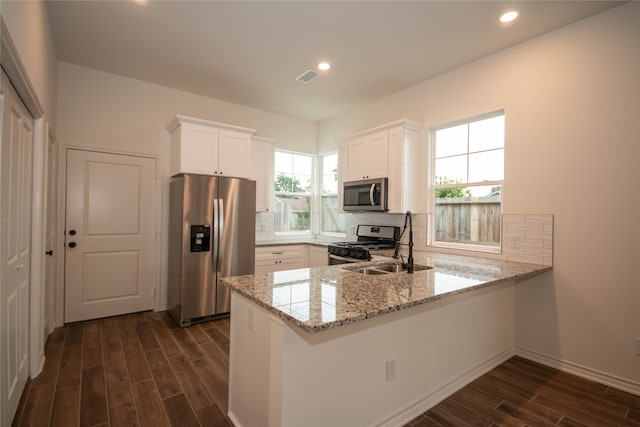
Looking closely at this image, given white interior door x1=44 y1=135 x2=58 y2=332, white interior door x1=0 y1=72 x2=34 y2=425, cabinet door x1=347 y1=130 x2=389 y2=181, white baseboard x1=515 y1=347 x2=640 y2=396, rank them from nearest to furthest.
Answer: white interior door x1=0 y1=72 x2=34 y2=425 < white baseboard x1=515 y1=347 x2=640 y2=396 < white interior door x1=44 y1=135 x2=58 y2=332 < cabinet door x1=347 y1=130 x2=389 y2=181

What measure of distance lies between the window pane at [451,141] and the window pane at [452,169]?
0.07 m

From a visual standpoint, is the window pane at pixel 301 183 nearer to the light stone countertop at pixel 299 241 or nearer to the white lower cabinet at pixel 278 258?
the light stone countertop at pixel 299 241

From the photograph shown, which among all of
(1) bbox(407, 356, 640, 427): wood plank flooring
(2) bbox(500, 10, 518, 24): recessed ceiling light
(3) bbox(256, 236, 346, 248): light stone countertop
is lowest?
(1) bbox(407, 356, 640, 427): wood plank flooring

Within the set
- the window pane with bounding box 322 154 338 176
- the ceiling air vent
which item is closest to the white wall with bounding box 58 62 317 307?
the ceiling air vent

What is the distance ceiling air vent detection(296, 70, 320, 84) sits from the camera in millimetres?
3589

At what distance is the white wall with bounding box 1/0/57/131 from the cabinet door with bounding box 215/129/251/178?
1.62 meters

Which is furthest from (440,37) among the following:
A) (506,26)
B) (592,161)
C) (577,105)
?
(592,161)

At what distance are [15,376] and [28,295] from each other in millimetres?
576

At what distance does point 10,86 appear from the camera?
69.7 inches

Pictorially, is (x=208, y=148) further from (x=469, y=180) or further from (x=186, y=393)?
(x=469, y=180)

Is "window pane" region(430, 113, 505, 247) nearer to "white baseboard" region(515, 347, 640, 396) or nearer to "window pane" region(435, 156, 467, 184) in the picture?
"window pane" region(435, 156, 467, 184)

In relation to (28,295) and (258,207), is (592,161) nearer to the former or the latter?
(258,207)

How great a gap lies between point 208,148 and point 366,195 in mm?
1993

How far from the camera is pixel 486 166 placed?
3.27 meters
